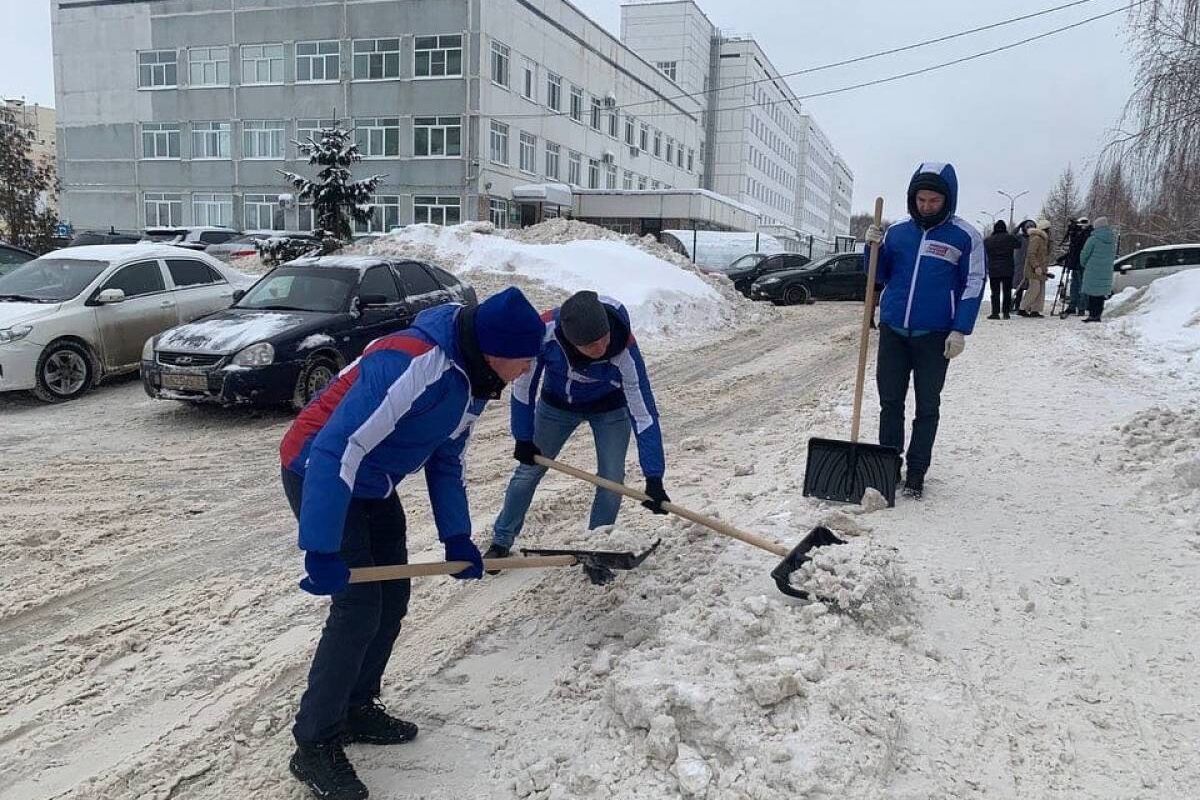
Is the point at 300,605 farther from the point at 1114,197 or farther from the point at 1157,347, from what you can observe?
the point at 1114,197

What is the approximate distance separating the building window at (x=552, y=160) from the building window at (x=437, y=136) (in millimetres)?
6637

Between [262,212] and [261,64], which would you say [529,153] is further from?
[261,64]

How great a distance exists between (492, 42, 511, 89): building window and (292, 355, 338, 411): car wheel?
32.4 metres

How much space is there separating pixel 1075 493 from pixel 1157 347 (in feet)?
23.4

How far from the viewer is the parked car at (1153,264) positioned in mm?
19000

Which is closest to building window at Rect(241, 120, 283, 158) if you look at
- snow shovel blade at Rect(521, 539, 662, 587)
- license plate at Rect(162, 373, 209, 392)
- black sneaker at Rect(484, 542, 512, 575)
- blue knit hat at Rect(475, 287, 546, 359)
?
license plate at Rect(162, 373, 209, 392)

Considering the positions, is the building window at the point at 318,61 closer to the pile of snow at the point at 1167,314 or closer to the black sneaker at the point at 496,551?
the pile of snow at the point at 1167,314

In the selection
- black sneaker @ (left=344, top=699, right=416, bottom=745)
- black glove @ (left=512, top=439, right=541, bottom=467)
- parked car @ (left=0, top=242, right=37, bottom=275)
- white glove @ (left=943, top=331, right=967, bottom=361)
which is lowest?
black sneaker @ (left=344, top=699, right=416, bottom=745)

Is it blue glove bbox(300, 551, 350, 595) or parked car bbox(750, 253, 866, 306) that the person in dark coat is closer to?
parked car bbox(750, 253, 866, 306)

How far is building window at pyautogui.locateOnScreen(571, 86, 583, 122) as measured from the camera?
45.2m

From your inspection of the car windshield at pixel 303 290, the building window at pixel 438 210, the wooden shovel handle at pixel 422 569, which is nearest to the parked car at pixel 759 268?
the car windshield at pixel 303 290

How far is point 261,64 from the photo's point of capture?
130 feet

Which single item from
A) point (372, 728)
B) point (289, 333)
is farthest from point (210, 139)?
point (372, 728)

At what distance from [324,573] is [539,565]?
1.20 metres
